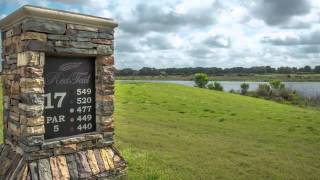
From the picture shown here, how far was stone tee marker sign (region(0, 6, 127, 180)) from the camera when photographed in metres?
5.81

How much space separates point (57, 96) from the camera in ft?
20.6

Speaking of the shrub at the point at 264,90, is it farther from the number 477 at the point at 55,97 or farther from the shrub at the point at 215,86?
the number 477 at the point at 55,97

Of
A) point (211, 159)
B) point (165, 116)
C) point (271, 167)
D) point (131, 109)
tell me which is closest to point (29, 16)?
point (211, 159)

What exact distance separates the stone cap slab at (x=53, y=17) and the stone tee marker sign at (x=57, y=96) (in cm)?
2

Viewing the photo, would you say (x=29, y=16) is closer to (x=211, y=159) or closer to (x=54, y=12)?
(x=54, y=12)

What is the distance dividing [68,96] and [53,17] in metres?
1.47

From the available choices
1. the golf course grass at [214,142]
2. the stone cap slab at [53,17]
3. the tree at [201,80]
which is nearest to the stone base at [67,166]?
the golf course grass at [214,142]

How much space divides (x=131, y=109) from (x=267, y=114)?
740cm

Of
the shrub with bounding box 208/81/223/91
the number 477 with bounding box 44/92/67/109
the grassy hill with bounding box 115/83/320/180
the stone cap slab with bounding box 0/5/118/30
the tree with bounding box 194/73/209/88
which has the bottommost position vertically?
the grassy hill with bounding box 115/83/320/180

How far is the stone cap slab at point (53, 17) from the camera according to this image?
5.68 metres

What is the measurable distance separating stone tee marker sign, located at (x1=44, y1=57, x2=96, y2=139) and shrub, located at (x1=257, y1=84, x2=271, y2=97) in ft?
110

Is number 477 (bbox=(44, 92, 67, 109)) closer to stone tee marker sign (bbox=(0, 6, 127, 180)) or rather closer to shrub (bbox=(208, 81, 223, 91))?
stone tee marker sign (bbox=(0, 6, 127, 180))

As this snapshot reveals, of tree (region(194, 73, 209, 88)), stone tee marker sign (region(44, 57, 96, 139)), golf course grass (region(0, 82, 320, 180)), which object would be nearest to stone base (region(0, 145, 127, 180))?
stone tee marker sign (region(44, 57, 96, 139))

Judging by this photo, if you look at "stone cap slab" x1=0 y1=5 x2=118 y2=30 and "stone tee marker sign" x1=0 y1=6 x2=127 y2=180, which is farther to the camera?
"stone tee marker sign" x1=0 y1=6 x2=127 y2=180
